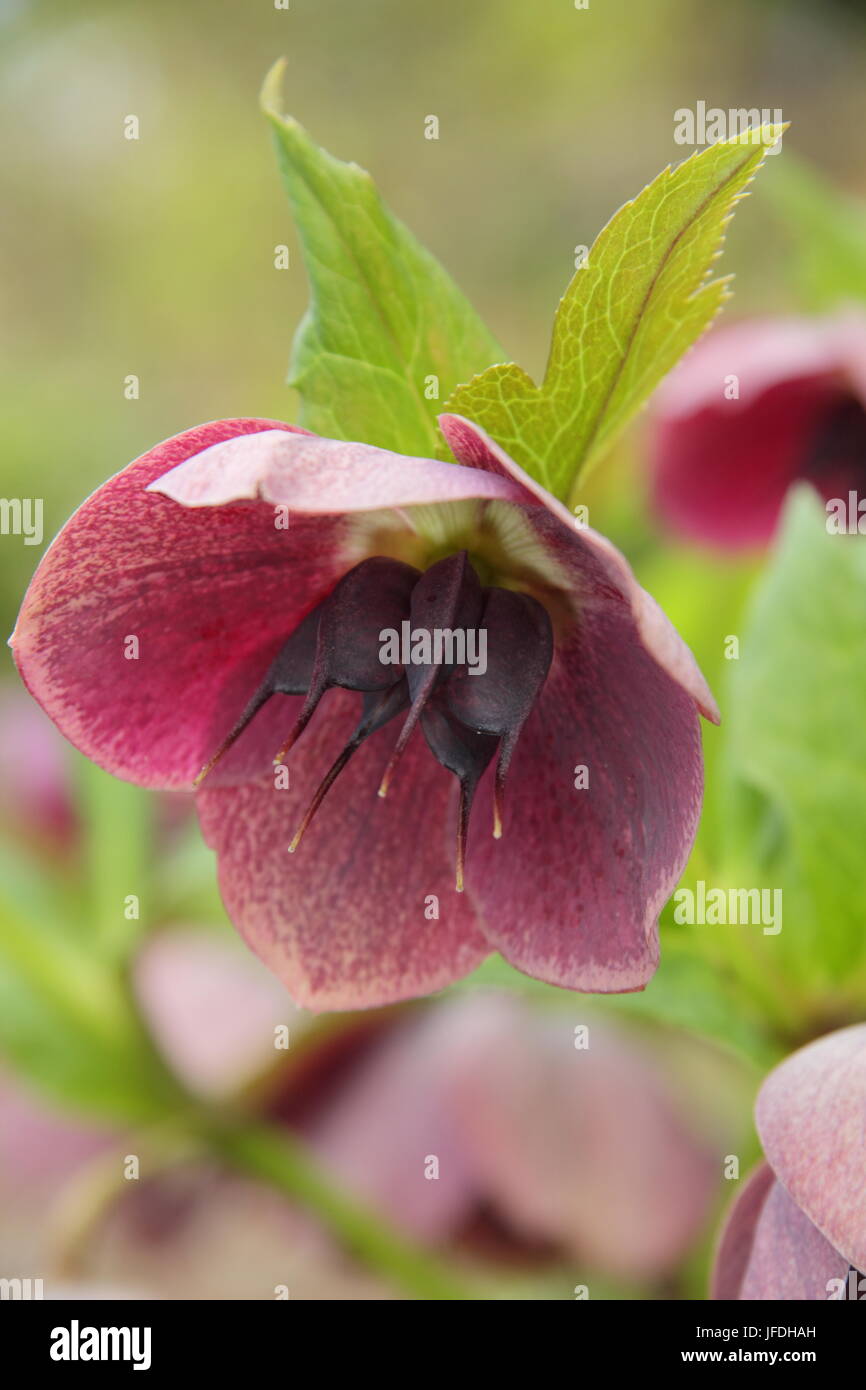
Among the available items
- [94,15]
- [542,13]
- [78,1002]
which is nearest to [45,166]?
[94,15]

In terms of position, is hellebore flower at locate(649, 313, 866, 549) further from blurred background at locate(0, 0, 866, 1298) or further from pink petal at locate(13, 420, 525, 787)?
pink petal at locate(13, 420, 525, 787)

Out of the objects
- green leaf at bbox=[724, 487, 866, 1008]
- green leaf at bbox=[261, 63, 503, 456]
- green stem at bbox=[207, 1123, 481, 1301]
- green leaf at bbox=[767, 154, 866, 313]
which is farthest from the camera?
green leaf at bbox=[767, 154, 866, 313]

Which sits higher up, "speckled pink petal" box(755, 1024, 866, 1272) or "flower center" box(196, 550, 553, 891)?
"flower center" box(196, 550, 553, 891)

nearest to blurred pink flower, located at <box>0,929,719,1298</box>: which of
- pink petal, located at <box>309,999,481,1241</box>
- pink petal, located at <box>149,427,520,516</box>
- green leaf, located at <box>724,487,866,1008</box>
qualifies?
pink petal, located at <box>309,999,481,1241</box>

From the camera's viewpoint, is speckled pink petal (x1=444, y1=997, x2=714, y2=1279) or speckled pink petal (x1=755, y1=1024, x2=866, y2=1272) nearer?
speckled pink petal (x1=755, y1=1024, x2=866, y2=1272)

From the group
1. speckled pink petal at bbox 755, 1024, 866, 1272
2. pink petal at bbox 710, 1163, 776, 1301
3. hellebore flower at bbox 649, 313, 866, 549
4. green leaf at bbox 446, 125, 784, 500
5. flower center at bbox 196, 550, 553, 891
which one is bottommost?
pink petal at bbox 710, 1163, 776, 1301

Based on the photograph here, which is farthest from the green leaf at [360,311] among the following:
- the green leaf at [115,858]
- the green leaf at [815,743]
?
the green leaf at [115,858]

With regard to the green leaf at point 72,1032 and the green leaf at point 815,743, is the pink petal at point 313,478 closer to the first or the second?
A: the green leaf at point 815,743
